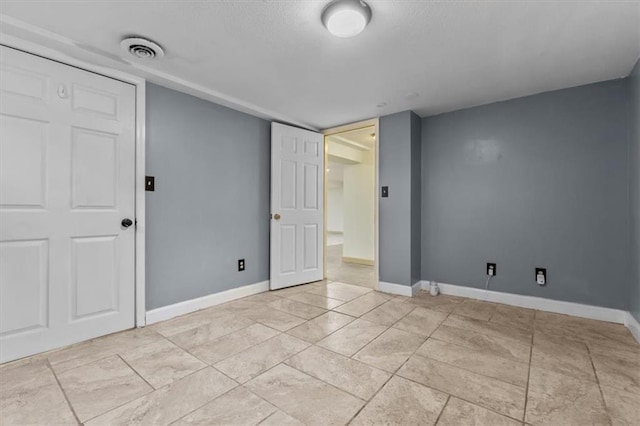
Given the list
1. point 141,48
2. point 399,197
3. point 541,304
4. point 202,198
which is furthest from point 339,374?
point 141,48

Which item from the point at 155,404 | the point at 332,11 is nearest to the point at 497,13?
the point at 332,11

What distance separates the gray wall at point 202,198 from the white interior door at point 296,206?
12 centimetres

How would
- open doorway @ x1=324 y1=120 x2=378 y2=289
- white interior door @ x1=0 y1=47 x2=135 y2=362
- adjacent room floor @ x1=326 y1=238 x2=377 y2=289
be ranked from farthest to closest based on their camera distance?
open doorway @ x1=324 y1=120 x2=378 y2=289 < adjacent room floor @ x1=326 y1=238 x2=377 y2=289 < white interior door @ x1=0 y1=47 x2=135 y2=362

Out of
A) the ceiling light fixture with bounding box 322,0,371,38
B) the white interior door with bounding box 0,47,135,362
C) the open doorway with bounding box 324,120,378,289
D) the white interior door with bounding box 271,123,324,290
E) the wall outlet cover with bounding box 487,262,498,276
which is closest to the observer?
the ceiling light fixture with bounding box 322,0,371,38

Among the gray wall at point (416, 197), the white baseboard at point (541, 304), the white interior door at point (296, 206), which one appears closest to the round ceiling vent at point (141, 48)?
the white interior door at point (296, 206)

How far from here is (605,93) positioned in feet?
8.64

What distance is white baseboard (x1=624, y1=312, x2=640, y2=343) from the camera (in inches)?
87.2

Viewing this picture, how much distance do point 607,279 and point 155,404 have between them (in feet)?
12.0

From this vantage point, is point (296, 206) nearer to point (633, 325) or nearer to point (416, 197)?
point (416, 197)

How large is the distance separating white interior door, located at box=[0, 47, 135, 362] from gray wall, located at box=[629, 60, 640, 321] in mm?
4104

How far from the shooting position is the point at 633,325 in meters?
2.32

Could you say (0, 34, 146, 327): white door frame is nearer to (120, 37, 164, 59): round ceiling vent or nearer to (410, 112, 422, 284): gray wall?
(120, 37, 164, 59): round ceiling vent

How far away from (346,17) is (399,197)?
7.29ft

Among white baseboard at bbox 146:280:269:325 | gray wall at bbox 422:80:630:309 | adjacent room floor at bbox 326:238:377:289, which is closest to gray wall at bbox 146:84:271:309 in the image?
white baseboard at bbox 146:280:269:325
